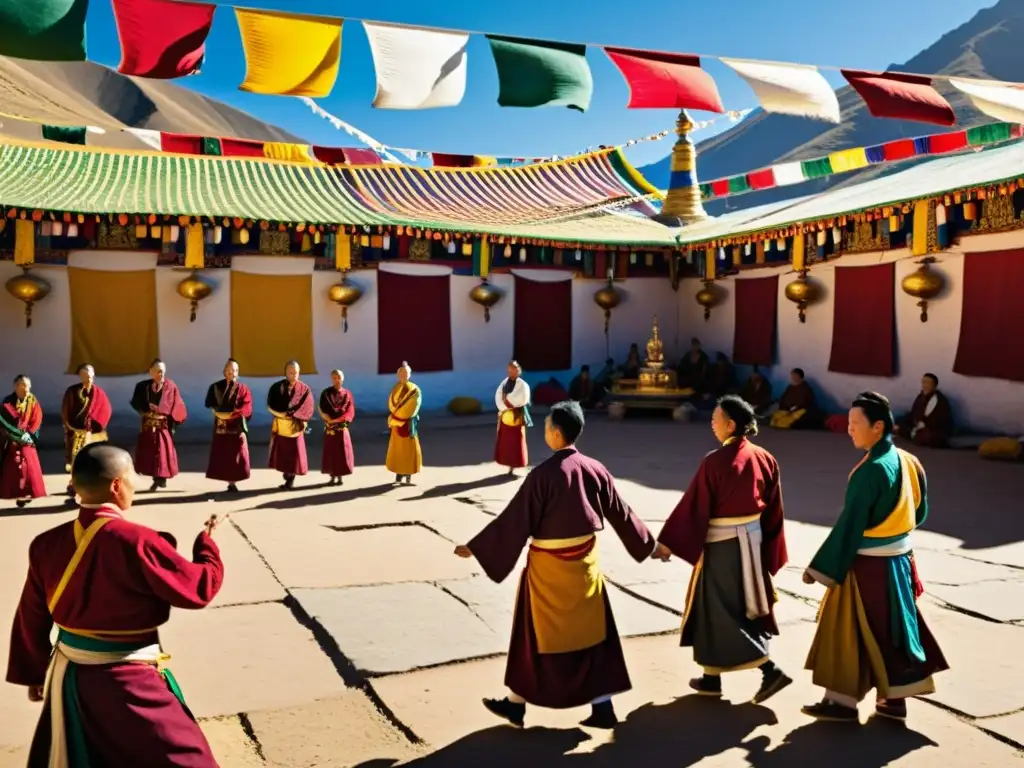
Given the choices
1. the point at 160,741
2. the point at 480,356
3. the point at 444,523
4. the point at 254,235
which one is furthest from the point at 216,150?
the point at 160,741

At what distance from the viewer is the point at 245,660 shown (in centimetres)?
413

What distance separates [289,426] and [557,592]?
5854mm

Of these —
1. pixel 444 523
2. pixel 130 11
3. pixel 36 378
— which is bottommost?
pixel 444 523

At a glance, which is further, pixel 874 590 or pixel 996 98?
pixel 996 98

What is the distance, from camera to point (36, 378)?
12.3 metres

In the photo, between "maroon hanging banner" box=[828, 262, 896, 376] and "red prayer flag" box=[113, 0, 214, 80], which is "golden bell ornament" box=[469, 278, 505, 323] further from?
"red prayer flag" box=[113, 0, 214, 80]

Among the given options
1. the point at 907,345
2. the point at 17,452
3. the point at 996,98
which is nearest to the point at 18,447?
the point at 17,452

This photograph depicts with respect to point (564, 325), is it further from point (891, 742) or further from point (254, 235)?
point (891, 742)

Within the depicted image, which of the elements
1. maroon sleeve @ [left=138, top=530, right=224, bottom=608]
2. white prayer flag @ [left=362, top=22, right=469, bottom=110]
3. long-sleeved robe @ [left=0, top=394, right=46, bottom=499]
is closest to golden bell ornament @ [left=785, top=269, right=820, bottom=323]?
white prayer flag @ [left=362, top=22, right=469, bottom=110]

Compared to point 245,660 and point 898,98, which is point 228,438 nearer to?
point 245,660

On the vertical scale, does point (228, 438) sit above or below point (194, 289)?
below

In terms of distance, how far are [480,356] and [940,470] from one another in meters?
7.94

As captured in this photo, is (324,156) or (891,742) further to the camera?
(324,156)

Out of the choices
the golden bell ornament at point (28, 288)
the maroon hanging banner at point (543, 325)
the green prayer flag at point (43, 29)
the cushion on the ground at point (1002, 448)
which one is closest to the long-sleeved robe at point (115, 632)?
the green prayer flag at point (43, 29)
